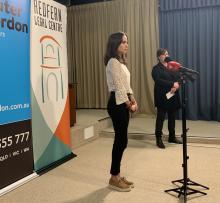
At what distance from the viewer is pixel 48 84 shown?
342cm

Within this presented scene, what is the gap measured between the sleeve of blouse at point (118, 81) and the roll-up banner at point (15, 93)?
0.93 meters

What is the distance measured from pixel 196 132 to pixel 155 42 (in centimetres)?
197

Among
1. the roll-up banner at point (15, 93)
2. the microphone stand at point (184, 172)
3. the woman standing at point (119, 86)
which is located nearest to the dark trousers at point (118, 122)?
the woman standing at point (119, 86)

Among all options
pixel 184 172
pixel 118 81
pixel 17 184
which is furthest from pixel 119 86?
pixel 17 184

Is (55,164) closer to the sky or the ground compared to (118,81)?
closer to the ground

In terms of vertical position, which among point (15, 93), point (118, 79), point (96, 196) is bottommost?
point (96, 196)

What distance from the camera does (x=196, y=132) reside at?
477cm

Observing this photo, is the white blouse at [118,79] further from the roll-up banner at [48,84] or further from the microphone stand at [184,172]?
the roll-up banner at [48,84]

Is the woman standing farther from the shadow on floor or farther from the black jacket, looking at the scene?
the black jacket

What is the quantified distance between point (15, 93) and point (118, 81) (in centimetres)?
100

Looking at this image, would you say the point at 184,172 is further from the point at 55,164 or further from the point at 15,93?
the point at 15,93

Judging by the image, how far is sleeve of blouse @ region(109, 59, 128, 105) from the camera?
2.64 meters

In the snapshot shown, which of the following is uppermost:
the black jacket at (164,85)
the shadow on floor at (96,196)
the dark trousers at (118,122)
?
the black jacket at (164,85)

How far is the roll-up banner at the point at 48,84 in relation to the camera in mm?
3235
